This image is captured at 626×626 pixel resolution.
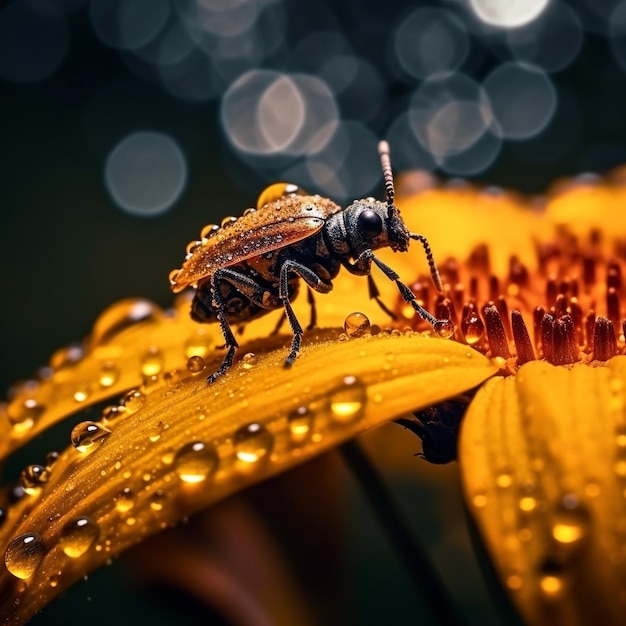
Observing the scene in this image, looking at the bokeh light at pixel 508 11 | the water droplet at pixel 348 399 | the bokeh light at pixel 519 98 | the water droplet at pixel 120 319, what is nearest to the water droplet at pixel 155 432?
the water droplet at pixel 348 399

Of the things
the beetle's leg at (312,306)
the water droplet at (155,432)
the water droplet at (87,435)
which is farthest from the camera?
the beetle's leg at (312,306)

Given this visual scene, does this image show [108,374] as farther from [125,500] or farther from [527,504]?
[527,504]

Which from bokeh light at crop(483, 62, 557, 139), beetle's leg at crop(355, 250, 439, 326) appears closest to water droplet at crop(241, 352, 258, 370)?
beetle's leg at crop(355, 250, 439, 326)

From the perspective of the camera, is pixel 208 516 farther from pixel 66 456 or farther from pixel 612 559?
pixel 612 559

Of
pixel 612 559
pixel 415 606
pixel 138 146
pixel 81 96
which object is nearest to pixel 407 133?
pixel 138 146

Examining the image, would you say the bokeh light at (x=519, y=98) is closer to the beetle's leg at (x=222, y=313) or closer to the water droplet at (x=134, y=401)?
the beetle's leg at (x=222, y=313)

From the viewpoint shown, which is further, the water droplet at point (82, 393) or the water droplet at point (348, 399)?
the water droplet at point (82, 393)
